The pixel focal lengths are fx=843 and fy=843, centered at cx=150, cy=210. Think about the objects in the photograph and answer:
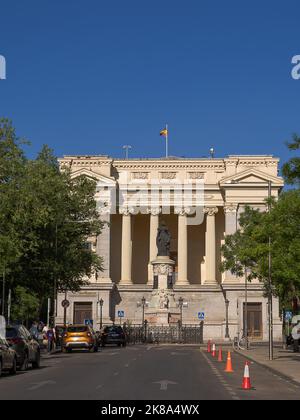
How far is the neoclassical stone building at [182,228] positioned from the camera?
94.8m

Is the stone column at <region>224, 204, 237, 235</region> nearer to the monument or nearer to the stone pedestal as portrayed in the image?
the monument

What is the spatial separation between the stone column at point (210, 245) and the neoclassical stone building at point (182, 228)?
12 cm

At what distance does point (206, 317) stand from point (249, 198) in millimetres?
14498

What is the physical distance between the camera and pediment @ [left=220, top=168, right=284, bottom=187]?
9575 centimetres

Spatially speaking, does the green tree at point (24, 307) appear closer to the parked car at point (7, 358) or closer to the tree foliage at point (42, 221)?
the tree foliage at point (42, 221)

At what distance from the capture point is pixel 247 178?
317 feet

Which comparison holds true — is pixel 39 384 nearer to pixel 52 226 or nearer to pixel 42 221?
pixel 42 221

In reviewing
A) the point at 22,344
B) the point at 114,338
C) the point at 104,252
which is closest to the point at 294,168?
the point at 22,344

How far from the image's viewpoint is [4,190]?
4516 centimetres

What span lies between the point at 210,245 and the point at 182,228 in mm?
3863

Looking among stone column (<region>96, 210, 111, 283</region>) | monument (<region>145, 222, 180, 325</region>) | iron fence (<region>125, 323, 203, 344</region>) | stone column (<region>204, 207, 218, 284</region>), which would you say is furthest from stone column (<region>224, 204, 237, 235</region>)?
iron fence (<region>125, 323, 203, 344</region>)
